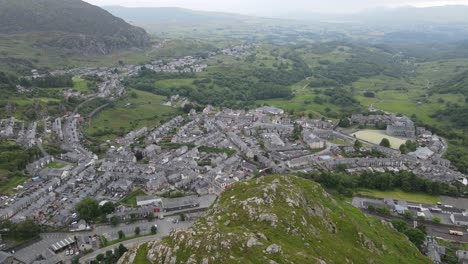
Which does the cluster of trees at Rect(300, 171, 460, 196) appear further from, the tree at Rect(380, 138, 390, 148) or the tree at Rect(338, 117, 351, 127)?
the tree at Rect(338, 117, 351, 127)

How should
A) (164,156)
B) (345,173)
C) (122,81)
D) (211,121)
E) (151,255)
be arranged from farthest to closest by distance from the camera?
(122,81)
(211,121)
(164,156)
(345,173)
(151,255)

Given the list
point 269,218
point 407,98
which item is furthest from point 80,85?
point 407,98

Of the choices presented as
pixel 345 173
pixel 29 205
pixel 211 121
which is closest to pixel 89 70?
pixel 211 121

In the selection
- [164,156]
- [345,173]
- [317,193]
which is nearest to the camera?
[317,193]

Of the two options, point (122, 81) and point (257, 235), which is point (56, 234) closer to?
point (257, 235)

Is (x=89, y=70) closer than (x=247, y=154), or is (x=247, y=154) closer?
(x=247, y=154)

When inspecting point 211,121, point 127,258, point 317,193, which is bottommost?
point 211,121

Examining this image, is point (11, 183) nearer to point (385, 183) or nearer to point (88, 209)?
point (88, 209)

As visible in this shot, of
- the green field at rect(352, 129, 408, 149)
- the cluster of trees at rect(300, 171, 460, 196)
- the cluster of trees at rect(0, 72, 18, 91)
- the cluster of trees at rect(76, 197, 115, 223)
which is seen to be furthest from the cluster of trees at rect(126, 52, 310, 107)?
the cluster of trees at rect(76, 197, 115, 223)
